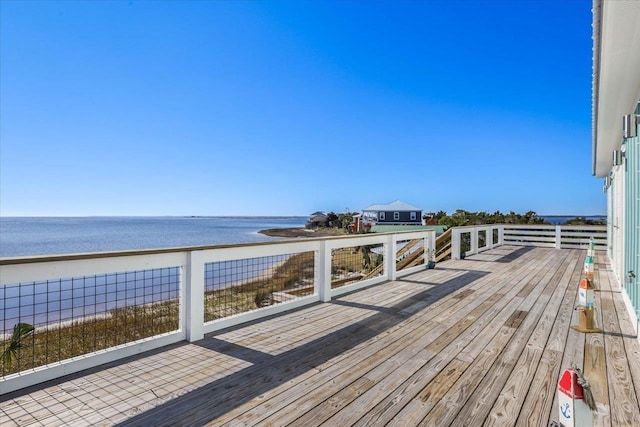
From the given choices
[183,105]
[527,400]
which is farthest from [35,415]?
[183,105]

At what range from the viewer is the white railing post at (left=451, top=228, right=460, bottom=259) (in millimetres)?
8278

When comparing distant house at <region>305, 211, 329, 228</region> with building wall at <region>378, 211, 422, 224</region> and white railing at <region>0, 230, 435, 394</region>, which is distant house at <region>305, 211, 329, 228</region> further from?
white railing at <region>0, 230, 435, 394</region>

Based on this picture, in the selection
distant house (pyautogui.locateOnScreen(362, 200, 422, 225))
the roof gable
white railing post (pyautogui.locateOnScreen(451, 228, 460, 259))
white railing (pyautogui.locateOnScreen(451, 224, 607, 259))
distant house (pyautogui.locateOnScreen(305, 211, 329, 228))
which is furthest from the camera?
distant house (pyautogui.locateOnScreen(305, 211, 329, 228))

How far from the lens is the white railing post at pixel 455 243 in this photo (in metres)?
8.28

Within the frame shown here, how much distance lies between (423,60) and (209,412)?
12575 millimetres

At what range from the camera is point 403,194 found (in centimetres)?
4016

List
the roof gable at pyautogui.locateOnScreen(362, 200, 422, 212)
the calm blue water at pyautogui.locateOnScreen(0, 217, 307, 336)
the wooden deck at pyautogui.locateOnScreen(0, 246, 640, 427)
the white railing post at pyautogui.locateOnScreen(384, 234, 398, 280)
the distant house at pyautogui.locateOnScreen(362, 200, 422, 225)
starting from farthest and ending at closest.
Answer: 1. the roof gable at pyautogui.locateOnScreen(362, 200, 422, 212)
2. the distant house at pyautogui.locateOnScreen(362, 200, 422, 225)
3. the white railing post at pyautogui.locateOnScreen(384, 234, 398, 280)
4. the calm blue water at pyautogui.locateOnScreen(0, 217, 307, 336)
5. the wooden deck at pyautogui.locateOnScreen(0, 246, 640, 427)

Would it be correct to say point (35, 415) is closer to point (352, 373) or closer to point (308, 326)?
point (352, 373)

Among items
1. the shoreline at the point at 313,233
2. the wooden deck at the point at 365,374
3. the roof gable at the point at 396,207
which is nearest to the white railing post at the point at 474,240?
the wooden deck at the point at 365,374

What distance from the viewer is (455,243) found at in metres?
8.35

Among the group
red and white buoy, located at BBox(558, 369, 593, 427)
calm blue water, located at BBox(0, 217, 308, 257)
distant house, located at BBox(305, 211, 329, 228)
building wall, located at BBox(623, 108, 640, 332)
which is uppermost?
building wall, located at BBox(623, 108, 640, 332)

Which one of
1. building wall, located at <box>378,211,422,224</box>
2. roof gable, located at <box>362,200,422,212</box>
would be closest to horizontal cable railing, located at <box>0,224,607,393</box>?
building wall, located at <box>378,211,422,224</box>

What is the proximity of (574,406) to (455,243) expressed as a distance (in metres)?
7.67

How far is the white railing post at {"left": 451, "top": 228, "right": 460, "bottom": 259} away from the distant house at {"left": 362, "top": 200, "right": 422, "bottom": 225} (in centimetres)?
2458
